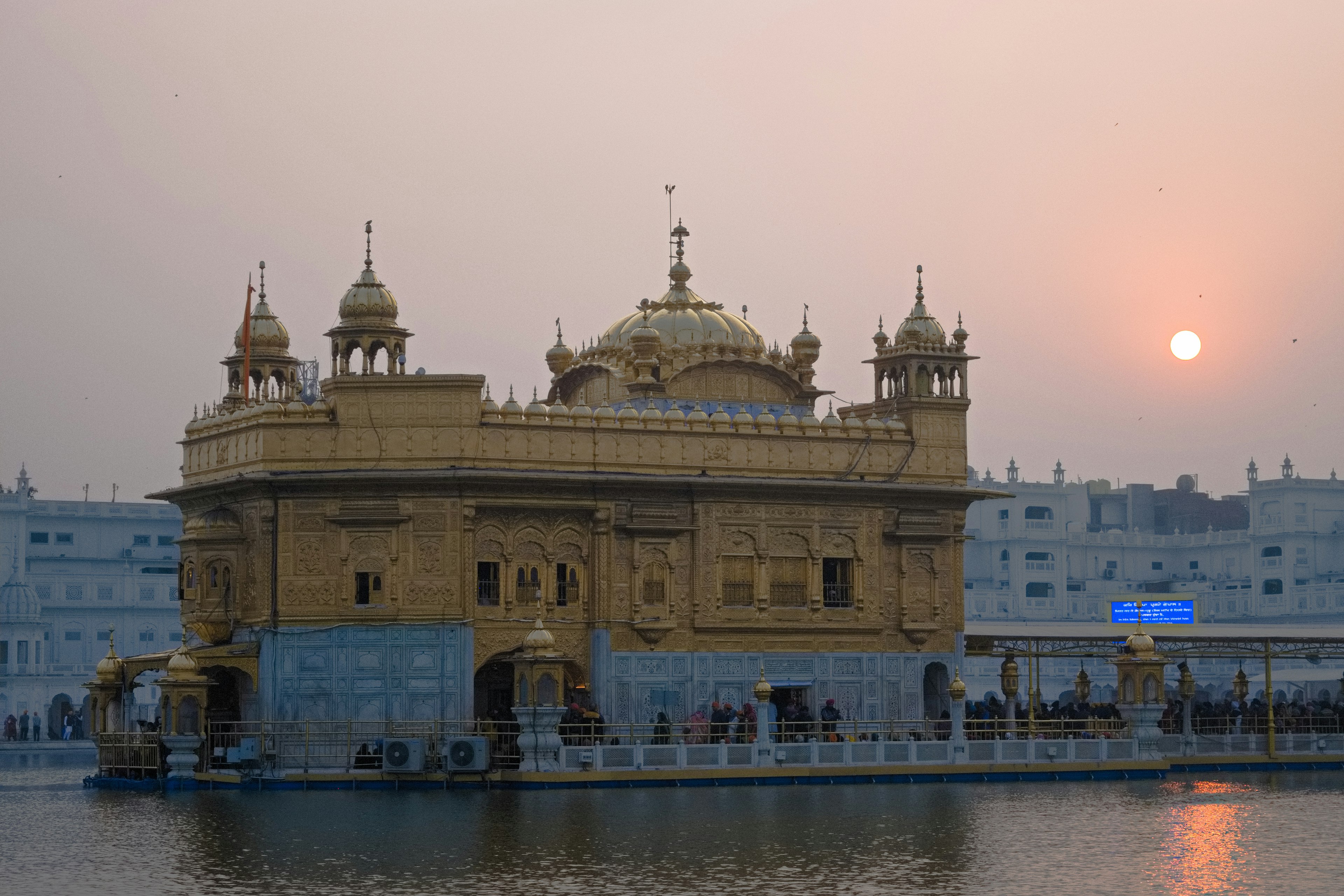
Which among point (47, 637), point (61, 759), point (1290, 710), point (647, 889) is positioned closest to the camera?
point (647, 889)

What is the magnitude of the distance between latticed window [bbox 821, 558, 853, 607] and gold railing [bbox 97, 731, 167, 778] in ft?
42.5

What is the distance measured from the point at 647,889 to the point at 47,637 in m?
68.8

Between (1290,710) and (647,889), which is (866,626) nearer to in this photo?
(1290,710)

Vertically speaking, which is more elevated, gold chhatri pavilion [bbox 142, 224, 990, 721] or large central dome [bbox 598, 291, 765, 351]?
large central dome [bbox 598, 291, 765, 351]

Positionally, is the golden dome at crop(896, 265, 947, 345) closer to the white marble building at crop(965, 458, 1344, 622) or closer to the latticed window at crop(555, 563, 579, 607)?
the latticed window at crop(555, 563, 579, 607)

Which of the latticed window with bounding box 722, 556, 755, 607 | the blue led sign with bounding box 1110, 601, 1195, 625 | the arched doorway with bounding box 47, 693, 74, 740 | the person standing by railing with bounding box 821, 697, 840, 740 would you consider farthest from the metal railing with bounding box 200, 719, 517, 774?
the arched doorway with bounding box 47, 693, 74, 740

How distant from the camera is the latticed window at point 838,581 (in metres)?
41.7

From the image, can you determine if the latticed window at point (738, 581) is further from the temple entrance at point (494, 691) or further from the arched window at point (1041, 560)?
the arched window at point (1041, 560)

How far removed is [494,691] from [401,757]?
4.13 m

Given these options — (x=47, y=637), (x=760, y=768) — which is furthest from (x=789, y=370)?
(x=47, y=637)

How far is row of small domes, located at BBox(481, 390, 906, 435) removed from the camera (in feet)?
128

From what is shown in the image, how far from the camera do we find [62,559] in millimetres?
88750

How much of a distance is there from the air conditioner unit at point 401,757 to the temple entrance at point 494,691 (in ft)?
10.7

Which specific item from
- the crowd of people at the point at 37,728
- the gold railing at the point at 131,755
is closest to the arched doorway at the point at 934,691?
the gold railing at the point at 131,755
